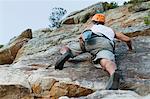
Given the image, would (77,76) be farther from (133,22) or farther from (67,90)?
(133,22)

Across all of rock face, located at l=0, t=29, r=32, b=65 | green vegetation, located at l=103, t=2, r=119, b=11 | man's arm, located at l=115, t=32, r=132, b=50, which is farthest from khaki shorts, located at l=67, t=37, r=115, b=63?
green vegetation, located at l=103, t=2, r=119, b=11

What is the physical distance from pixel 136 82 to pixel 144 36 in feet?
15.8

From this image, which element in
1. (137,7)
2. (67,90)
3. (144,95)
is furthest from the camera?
(137,7)

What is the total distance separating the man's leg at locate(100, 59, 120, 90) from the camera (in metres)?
9.98

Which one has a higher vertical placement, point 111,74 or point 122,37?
point 122,37

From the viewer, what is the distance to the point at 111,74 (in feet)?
34.1

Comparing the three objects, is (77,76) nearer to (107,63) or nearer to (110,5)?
(107,63)

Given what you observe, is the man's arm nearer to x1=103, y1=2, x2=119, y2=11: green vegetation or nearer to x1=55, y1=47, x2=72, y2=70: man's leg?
x1=55, y1=47, x2=72, y2=70: man's leg

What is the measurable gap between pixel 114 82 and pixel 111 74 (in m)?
0.38

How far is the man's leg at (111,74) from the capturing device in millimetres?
9977

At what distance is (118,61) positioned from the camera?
12328mm

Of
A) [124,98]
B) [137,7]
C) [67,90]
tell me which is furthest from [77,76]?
[137,7]

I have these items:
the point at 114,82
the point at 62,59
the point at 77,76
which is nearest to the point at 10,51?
the point at 62,59

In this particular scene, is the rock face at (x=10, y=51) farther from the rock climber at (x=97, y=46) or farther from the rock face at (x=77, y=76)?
the rock climber at (x=97, y=46)
